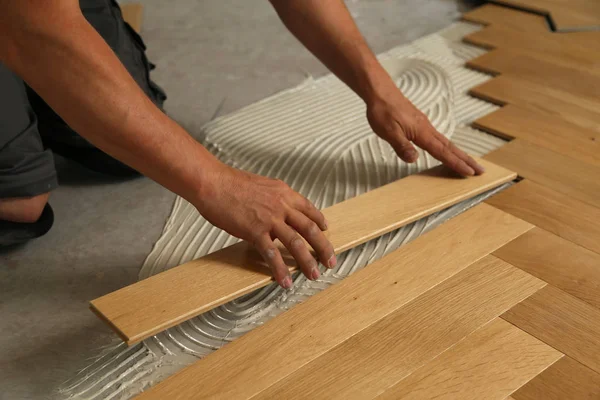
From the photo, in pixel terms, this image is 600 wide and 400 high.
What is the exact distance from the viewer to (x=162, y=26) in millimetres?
2756

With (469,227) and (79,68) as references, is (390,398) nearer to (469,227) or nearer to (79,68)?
(469,227)

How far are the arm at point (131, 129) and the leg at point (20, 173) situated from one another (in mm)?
353

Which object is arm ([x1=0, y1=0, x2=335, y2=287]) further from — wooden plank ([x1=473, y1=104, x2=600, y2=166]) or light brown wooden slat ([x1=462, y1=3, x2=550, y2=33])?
light brown wooden slat ([x1=462, y1=3, x2=550, y2=33])

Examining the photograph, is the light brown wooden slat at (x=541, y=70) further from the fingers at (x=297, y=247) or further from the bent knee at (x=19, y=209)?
the bent knee at (x=19, y=209)

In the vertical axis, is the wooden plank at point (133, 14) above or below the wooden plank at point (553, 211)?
below

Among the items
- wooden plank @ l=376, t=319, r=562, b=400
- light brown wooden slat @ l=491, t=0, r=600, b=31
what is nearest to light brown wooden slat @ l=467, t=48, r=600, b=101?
light brown wooden slat @ l=491, t=0, r=600, b=31

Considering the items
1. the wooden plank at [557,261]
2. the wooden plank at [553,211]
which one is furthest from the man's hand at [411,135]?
the wooden plank at [557,261]

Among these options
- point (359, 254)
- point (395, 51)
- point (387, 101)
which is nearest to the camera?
point (359, 254)

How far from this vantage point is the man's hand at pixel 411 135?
1577mm

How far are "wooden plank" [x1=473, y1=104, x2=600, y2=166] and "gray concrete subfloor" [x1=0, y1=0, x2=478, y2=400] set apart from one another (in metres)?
0.68

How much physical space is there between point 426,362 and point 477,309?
0.18 meters

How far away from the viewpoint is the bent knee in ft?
4.90

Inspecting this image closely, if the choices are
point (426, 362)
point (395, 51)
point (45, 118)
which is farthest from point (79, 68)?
point (395, 51)

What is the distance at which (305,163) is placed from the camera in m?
1.76
